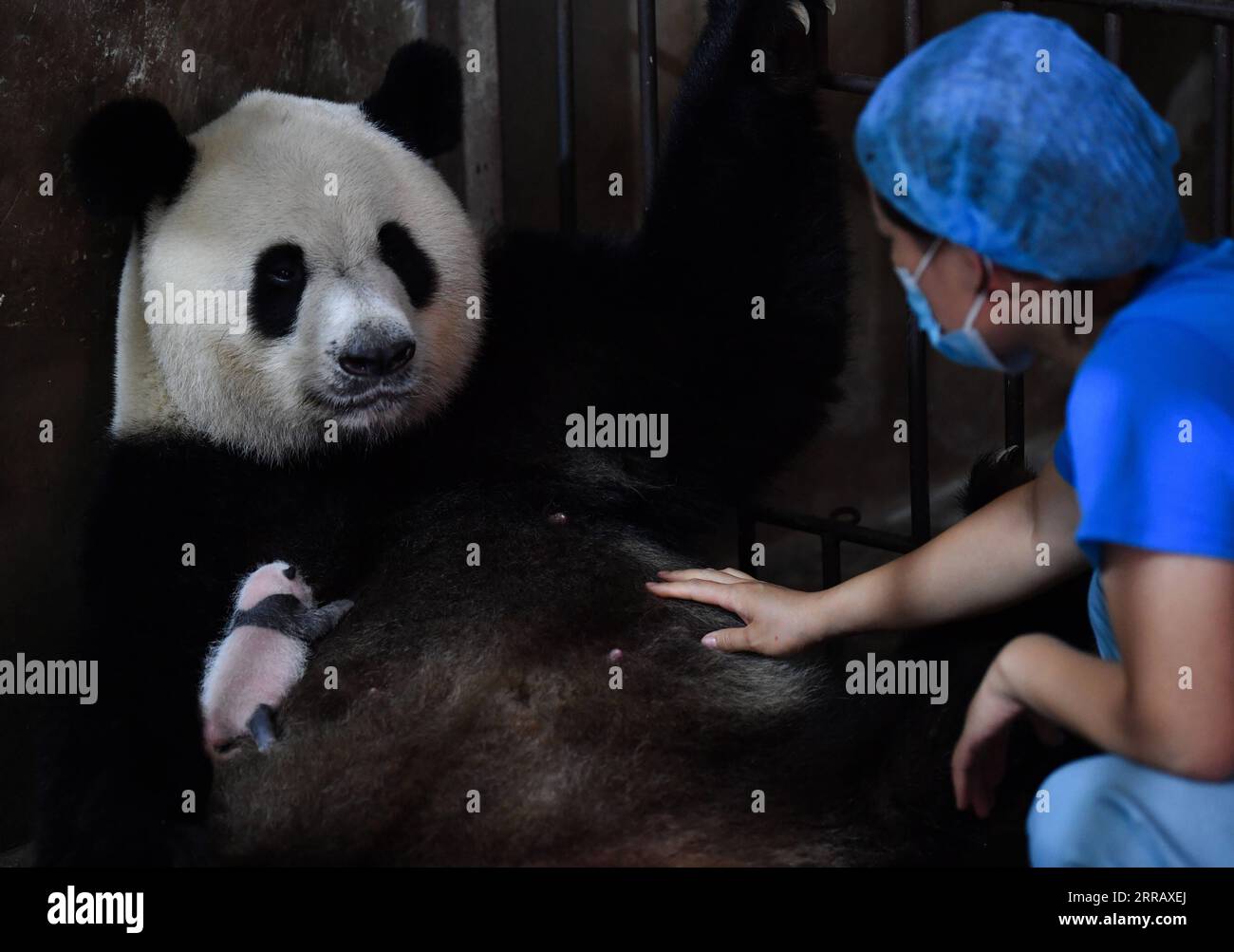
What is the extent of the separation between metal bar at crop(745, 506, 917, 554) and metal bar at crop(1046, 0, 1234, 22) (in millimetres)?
1230

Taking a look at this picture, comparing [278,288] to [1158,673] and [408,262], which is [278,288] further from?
[1158,673]

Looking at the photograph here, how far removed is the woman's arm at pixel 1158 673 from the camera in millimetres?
1564

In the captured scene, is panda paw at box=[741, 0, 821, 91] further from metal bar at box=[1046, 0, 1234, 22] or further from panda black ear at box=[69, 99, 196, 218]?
panda black ear at box=[69, 99, 196, 218]

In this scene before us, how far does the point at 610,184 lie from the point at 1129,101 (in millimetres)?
2418

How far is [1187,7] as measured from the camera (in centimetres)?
248

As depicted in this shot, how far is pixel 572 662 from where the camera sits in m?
2.61

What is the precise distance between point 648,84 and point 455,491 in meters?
1.17

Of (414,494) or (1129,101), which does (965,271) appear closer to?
(1129,101)

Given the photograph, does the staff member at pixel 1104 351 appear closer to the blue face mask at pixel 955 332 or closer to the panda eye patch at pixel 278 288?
the blue face mask at pixel 955 332

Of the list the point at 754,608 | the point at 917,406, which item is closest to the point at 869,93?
the point at 917,406

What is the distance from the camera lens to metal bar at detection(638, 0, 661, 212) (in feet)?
10.7

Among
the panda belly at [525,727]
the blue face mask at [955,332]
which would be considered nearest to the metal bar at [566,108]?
the panda belly at [525,727]

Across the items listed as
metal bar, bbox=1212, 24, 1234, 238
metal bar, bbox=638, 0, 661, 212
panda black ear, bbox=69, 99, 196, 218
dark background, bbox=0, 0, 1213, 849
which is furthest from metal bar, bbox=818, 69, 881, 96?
panda black ear, bbox=69, 99, 196, 218
